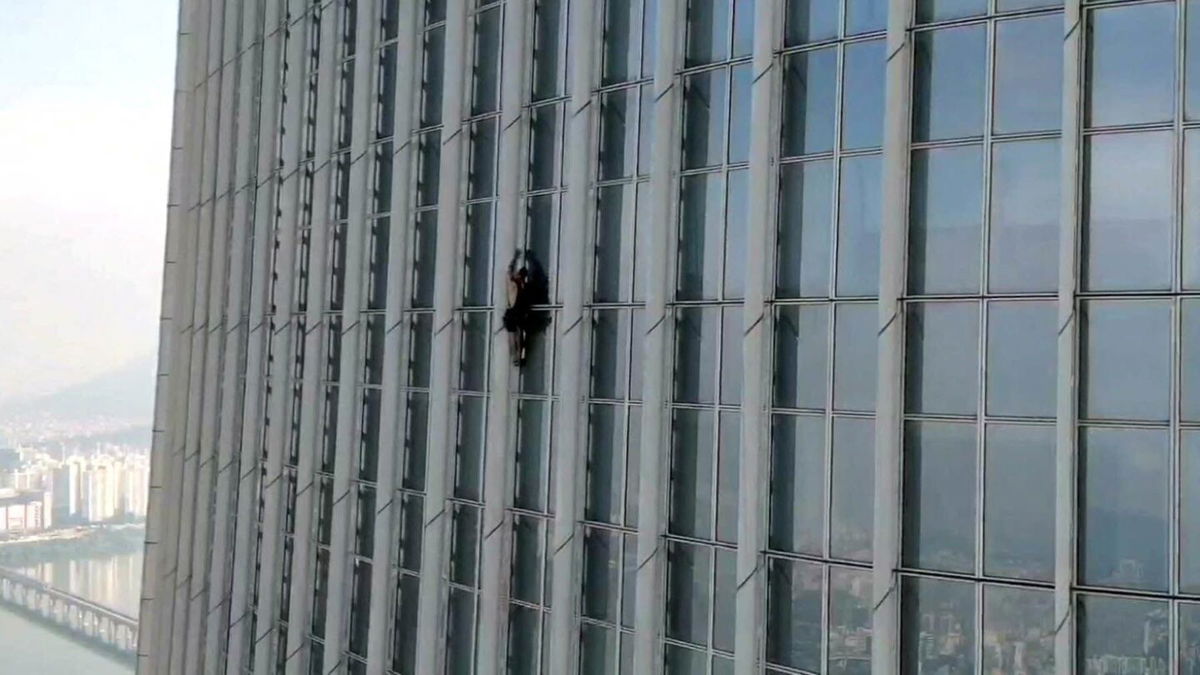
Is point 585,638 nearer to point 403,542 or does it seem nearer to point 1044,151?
point 403,542

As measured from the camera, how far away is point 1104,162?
48.6 feet

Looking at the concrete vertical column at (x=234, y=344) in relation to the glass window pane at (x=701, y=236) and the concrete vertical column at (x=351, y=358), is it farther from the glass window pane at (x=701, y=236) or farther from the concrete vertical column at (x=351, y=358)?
the glass window pane at (x=701, y=236)

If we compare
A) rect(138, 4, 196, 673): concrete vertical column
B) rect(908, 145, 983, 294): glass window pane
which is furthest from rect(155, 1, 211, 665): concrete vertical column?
rect(908, 145, 983, 294): glass window pane

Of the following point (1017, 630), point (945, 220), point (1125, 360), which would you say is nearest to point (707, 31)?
point (945, 220)

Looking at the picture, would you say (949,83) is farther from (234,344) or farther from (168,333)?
(168,333)

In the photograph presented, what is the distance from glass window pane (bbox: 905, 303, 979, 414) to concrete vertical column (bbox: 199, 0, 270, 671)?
55.7 ft

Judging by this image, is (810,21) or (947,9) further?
(810,21)

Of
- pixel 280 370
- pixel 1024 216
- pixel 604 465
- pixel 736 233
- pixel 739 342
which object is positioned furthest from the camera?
pixel 280 370

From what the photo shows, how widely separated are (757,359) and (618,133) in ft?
14.2

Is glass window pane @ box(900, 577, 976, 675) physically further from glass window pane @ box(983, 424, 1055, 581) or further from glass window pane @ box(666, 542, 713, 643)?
glass window pane @ box(666, 542, 713, 643)

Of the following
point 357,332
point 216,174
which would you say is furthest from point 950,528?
point 216,174

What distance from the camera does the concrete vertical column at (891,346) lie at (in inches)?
620

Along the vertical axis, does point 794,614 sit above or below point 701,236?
below

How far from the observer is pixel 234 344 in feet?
95.7
